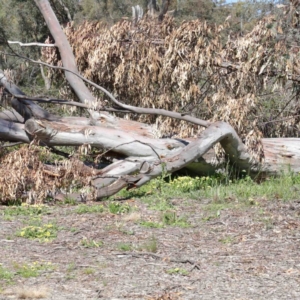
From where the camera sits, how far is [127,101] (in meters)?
12.4

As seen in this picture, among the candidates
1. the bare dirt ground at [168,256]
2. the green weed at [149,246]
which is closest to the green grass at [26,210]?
the bare dirt ground at [168,256]

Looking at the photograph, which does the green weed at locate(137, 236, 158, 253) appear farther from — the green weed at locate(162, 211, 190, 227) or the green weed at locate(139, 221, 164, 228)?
the green weed at locate(162, 211, 190, 227)

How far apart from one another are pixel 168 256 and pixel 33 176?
3323 mm

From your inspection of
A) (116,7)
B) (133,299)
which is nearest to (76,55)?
(133,299)

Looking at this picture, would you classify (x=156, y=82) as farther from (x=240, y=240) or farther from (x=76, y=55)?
(x=240, y=240)

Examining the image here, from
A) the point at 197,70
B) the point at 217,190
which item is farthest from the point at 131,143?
the point at 197,70

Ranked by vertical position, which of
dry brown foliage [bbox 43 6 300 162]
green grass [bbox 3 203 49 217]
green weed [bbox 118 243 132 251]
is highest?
dry brown foliage [bbox 43 6 300 162]

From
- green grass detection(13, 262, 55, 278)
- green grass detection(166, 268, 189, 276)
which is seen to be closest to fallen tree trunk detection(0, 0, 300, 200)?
green grass detection(13, 262, 55, 278)

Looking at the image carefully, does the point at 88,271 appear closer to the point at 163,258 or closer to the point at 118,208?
the point at 163,258

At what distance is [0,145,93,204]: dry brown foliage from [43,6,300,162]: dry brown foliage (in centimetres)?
221

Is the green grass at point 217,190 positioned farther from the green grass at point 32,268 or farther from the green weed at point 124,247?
the green grass at point 32,268

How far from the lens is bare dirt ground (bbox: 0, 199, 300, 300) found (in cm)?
506

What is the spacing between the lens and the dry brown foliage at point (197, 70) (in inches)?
421

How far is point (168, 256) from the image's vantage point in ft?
19.8
